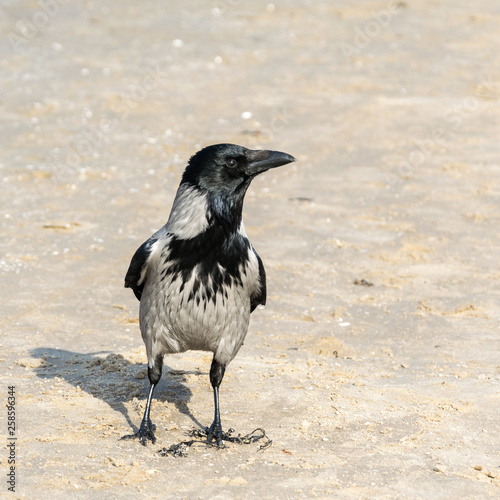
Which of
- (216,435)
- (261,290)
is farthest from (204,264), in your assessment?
(216,435)

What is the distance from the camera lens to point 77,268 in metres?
8.91

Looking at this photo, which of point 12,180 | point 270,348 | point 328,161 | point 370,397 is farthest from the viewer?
point 328,161

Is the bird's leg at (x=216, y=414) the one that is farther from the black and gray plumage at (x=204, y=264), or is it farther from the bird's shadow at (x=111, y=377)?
the bird's shadow at (x=111, y=377)

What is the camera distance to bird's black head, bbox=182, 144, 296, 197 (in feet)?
17.0

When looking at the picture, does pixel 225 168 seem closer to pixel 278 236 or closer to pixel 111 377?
pixel 111 377

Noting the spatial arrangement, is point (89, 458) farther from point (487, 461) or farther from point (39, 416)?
point (487, 461)

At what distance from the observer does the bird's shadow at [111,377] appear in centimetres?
602

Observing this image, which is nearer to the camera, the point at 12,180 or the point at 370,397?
the point at 370,397

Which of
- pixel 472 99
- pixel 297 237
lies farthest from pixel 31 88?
pixel 472 99

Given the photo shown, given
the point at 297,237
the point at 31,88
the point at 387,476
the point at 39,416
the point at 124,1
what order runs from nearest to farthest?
the point at 387,476 → the point at 39,416 → the point at 297,237 → the point at 31,88 → the point at 124,1

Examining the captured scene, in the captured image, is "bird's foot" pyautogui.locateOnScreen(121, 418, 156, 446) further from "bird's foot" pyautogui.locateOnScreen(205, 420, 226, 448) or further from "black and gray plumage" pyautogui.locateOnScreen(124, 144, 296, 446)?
"bird's foot" pyautogui.locateOnScreen(205, 420, 226, 448)

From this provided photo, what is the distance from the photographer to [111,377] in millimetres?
6371

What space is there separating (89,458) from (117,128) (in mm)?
8512

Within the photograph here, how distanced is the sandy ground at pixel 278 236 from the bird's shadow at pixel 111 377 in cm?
→ 2
